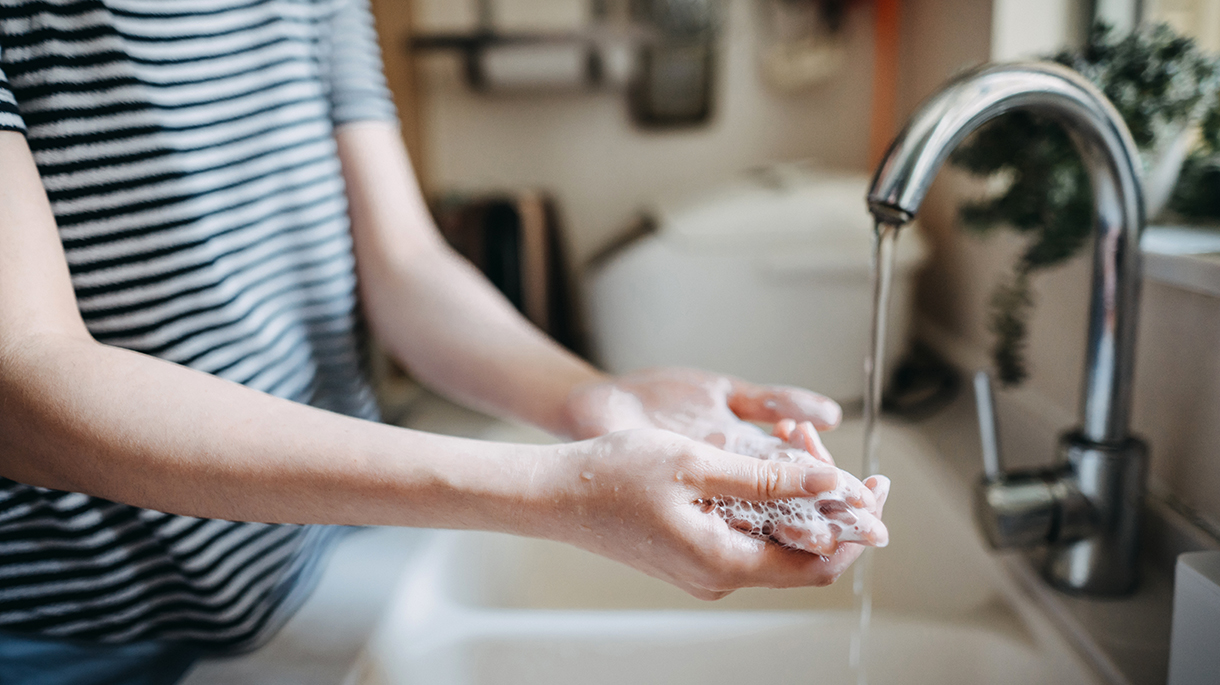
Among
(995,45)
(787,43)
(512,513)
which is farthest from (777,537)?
(787,43)

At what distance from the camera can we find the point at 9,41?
1.29ft

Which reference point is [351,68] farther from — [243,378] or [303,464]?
[303,464]

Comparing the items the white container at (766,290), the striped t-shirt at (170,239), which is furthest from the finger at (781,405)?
the white container at (766,290)

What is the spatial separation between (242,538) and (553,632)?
0.75ft

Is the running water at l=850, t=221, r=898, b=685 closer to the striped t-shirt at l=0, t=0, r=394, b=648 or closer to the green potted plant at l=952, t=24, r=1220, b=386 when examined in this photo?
the green potted plant at l=952, t=24, r=1220, b=386

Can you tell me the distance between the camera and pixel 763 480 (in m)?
0.31

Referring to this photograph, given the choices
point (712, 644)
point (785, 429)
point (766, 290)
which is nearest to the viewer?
point (785, 429)

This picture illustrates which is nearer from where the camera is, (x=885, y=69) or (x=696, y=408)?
(x=696, y=408)

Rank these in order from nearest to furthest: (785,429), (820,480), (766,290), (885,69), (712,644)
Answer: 1. (820,480)
2. (785,429)
3. (712,644)
4. (766,290)
5. (885,69)

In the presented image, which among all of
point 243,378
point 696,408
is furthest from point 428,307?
point 696,408

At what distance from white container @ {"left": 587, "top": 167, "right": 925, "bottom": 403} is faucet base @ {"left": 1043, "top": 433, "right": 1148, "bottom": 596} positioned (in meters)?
0.39

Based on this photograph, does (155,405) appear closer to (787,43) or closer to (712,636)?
(712,636)

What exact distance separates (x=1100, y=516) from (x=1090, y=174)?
236 mm

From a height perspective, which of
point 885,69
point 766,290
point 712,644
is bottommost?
point 712,644
